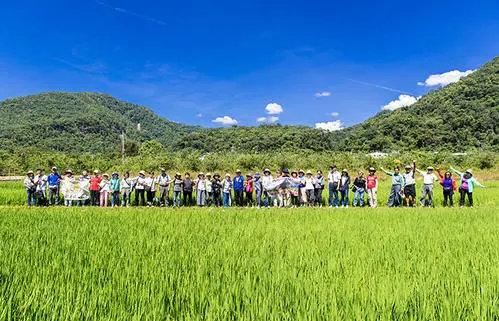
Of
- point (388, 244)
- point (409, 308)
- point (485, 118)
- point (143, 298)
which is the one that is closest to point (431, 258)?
point (388, 244)

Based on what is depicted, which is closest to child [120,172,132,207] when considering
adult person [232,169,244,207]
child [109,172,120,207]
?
child [109,172,120,207]

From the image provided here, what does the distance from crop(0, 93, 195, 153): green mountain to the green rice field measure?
6937 centimetres

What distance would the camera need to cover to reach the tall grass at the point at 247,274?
2.72m

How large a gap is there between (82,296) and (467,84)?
6849cm

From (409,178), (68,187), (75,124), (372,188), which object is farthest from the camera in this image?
(75,124)

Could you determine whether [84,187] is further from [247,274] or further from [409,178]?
[247,274]

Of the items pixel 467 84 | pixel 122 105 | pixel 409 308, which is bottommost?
pixel 409 308

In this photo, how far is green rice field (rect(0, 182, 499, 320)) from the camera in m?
2.72

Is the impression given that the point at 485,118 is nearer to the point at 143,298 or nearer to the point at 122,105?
the point at 143,298

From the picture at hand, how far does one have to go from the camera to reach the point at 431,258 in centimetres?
454

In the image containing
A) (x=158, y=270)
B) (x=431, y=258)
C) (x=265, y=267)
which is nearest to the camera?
(x=158, y=270)

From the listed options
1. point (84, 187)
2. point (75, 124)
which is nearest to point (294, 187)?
point (84, 187)

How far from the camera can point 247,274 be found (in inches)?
136

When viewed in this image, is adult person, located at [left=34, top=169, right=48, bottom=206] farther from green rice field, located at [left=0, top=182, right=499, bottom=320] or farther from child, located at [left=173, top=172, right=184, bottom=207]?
green rice field, located at [left=0, top=182, right=499, bottom=320]
